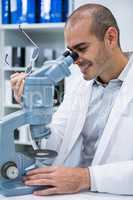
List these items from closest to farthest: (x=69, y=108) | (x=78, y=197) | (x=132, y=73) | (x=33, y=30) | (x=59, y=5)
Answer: (x=78, y=197), (x=132, y=73), (x=69, y=108), (x=59, y=5), (x=33, y=30)

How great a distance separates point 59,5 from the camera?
8.28ft

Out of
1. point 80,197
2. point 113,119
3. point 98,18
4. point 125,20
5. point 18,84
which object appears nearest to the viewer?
point 80,197

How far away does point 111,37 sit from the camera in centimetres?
151

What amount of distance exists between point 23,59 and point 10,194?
1764 mm

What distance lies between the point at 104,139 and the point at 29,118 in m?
0.34

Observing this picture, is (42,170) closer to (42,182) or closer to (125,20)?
(42,182)

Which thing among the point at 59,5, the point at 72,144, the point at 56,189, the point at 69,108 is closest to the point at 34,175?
the point at 56,189

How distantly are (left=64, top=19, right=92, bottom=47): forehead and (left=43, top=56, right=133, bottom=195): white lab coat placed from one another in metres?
0.22

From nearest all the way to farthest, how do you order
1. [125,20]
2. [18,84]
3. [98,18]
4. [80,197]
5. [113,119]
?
[80,197] → [18,84] → [113,119] → [98,18] → [125,20]

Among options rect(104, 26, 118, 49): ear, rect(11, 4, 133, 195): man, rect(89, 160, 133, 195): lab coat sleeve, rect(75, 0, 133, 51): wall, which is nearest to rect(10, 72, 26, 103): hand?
rect(11, 4, 133, 195): man

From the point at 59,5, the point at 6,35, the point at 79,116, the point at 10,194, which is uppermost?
the point at 59,5

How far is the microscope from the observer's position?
3.57ft

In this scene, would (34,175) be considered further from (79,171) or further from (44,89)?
(44,89)

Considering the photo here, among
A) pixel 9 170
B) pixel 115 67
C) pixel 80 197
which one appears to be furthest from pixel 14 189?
pixel 115 67
